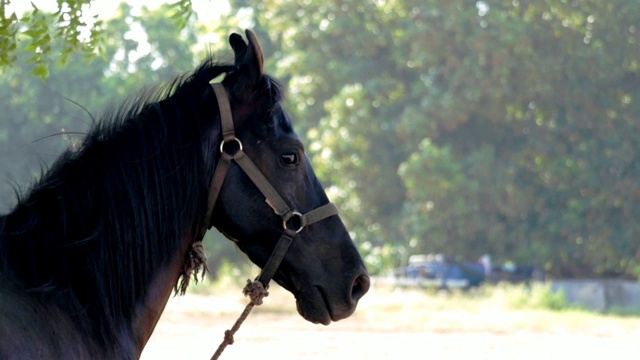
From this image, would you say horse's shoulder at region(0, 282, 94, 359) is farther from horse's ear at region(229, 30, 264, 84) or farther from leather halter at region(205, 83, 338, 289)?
horse's ear at region(229, 30, 264, 84)

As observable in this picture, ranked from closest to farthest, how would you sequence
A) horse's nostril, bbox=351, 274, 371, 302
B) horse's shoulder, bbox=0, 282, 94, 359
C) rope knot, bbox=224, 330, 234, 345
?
horse's shoulder, bbox=0, 282, 94, 359, horse's nostril, bbox=351, 274, 371, 302, rope knot, bbox=224, 330, 234, 345

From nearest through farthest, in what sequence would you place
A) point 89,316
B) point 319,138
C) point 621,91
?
point 89,316
point 621,91
point 319,138

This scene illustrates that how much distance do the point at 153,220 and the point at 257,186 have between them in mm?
376

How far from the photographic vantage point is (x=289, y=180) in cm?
374

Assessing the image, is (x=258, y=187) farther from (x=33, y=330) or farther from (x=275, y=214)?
(x=33, y=330)

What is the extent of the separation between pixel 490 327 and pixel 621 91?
1195cm

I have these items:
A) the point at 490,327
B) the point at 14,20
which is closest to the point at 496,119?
the point at 490,327

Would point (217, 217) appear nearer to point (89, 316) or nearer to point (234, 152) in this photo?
point (234, 152)

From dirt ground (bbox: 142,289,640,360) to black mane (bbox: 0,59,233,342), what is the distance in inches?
360

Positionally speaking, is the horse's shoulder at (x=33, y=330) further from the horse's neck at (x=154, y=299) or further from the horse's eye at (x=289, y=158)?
the horse's eye at (x=289, y=158)

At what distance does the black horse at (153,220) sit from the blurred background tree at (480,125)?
26.1 metres

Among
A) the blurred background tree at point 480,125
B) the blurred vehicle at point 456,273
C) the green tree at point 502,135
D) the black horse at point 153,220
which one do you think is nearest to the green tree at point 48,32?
the black horse at point 153,220

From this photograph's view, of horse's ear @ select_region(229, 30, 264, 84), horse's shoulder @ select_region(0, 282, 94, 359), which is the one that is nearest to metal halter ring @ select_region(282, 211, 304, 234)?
horse's ear @ select_region(229, 30, 264, 84)

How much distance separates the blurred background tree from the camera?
30828 mm
